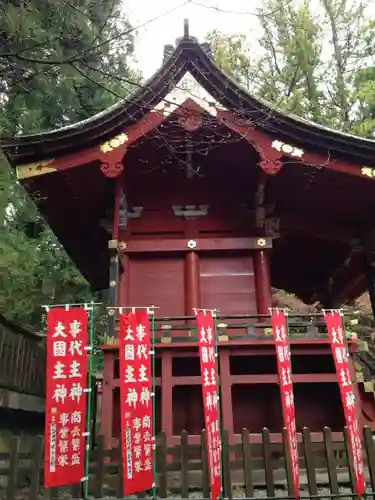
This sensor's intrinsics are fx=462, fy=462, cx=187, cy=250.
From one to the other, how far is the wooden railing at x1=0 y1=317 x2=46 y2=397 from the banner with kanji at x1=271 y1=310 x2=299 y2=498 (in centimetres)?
397

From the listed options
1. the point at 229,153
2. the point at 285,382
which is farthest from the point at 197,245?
the point at 285,382

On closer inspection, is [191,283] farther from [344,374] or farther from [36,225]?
[36,225]

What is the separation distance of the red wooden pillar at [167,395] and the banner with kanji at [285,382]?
1.56 metres

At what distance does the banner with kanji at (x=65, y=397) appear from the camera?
15.1 ft

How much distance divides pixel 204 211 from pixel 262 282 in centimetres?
174

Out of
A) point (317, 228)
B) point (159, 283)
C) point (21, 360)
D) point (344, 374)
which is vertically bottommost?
point (344, 374)

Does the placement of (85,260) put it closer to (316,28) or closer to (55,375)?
(55,375)

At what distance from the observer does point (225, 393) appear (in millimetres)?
6617

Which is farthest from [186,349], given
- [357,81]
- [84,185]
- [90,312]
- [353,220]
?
[357,81]

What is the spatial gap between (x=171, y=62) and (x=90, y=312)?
177 inches

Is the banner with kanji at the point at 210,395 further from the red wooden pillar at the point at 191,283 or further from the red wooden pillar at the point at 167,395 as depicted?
the red wooden pillar at the point at 191,283

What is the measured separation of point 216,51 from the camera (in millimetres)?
19375

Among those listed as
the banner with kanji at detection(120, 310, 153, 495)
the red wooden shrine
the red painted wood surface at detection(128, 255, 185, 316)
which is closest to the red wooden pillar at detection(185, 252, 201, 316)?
the red wooden shrine

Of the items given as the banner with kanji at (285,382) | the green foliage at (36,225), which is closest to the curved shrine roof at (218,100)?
the green foliage at (36,225)
